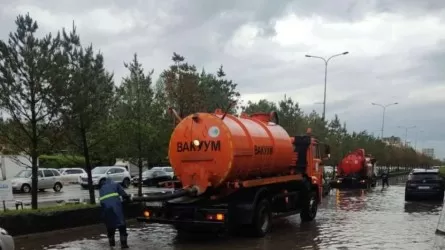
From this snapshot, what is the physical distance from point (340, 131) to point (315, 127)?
40.0 ft

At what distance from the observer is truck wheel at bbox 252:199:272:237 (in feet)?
44.4

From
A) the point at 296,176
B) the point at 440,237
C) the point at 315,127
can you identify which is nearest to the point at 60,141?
the point at 296,176

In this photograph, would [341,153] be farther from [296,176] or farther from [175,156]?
[175,156]

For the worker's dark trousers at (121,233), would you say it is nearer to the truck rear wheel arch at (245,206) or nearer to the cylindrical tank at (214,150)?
the cylindrical tank at (214,150)

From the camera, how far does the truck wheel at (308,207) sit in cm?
1758

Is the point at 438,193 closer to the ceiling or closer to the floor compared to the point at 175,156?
closer to the floor

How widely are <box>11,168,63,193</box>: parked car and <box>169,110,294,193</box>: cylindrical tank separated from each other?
22376 millimetres

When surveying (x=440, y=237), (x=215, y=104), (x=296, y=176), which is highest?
(x=215, y=104)

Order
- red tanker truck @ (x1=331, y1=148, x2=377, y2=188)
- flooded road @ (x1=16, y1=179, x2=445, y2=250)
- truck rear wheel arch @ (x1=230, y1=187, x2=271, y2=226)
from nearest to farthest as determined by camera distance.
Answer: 1. flooded road @ (x1=16, y1=179, x2=445, y2=250)
2. truck rear wheel arch @ (x1=230, y1=187, x2=271, y2=226)
3. red tanker truck @ (x1=331, y1=148, x2=377, y2=188)

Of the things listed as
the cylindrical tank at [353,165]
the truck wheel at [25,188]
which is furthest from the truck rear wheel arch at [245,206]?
the cylindrical tank at [353,165]

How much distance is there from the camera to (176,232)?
1484cm

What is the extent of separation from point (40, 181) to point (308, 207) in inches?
836

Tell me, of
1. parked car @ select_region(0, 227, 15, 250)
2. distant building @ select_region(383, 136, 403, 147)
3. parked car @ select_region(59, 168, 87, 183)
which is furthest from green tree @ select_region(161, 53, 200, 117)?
distant building @ select_region(383, 136, 403, 147)

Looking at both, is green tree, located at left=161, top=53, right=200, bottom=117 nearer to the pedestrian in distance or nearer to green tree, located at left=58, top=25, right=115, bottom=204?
A: green tree, located at left=58, top=25, right=115, bottom=204
